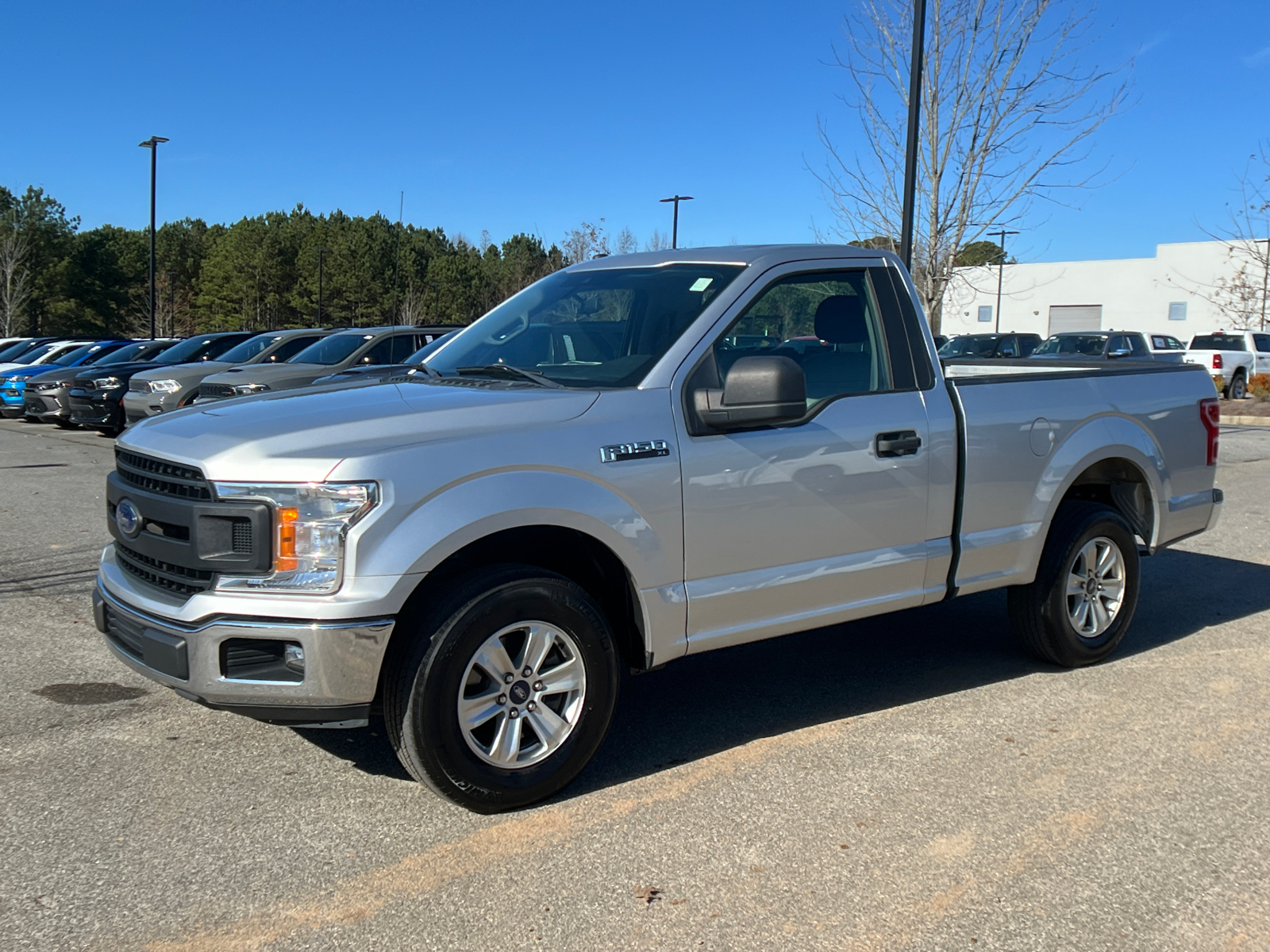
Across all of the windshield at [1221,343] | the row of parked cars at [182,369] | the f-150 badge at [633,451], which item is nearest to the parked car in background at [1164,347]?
the windshield at [1221,343]

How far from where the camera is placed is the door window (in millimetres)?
4637

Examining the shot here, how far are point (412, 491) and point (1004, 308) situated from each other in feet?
231

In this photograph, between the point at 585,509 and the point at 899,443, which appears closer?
the point at 585,509

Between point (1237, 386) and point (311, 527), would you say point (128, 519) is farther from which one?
point (1237, 386)

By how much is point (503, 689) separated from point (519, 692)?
0.22 ft

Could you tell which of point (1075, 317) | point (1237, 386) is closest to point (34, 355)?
point (1237, 386)

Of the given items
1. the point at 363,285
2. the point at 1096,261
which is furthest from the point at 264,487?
the point at 363,285

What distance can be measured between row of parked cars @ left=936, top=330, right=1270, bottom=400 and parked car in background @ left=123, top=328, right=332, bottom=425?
45.4ft

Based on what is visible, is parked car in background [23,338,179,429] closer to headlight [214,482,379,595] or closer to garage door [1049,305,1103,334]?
headlight [214,482,379,595]

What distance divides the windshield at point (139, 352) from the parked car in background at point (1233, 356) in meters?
24.1

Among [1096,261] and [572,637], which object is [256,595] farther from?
[1096,261]

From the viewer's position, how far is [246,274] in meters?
87.7

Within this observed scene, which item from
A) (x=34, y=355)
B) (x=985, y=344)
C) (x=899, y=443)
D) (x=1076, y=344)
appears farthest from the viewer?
(x=985, y=344)

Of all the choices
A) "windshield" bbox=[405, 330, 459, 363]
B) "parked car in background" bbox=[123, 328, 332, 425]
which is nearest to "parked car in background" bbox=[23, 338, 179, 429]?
"parked car in background" bbox=[123, 328, 332, 425]
